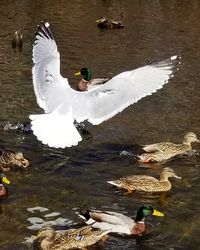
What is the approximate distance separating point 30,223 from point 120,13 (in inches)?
915

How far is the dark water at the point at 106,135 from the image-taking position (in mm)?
9703

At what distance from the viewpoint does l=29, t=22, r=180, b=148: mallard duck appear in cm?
1027

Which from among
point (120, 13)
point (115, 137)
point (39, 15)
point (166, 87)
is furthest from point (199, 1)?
point (115, 137)

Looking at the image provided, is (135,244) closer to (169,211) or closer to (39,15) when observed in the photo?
(169,211)

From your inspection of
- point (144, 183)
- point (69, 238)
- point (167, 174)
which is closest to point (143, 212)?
point (69, 238)

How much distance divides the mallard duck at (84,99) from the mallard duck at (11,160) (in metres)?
0.94

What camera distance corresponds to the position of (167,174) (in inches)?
432

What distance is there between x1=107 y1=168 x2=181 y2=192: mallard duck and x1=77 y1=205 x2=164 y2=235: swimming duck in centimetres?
119

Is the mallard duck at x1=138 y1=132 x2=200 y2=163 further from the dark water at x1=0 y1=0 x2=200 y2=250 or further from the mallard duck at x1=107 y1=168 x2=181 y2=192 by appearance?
the mallard duck at x1=107 y1=168 x2=181 y2=192

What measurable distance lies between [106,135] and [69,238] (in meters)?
4.81

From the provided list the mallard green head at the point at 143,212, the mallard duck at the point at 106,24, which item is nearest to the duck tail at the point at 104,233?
the mallard green head at the point at 143,212

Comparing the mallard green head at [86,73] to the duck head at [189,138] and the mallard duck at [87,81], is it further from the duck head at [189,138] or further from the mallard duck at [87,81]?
the duck head at [189,138]

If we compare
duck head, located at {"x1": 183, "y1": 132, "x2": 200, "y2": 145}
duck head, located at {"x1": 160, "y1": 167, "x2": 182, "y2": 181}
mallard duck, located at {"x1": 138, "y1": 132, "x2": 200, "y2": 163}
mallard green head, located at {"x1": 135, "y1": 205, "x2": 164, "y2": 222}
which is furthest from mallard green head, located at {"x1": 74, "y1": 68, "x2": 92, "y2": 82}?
mallard green head, located at {"x1": 135, "y1": 205, "x2": 164, "y2": 222}

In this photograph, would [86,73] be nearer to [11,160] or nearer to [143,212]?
[11,160]
